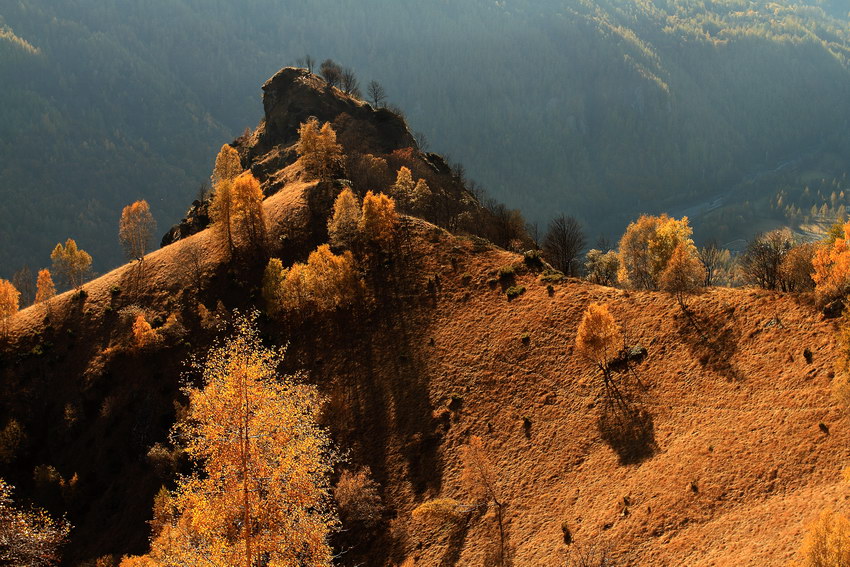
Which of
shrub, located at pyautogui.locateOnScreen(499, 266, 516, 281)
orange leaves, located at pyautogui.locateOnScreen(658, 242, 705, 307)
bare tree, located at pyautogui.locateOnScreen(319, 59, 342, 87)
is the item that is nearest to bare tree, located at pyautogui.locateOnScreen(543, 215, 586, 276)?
shrub, located at pyautogui.locateOnScreen(499, 266, 516, 281)

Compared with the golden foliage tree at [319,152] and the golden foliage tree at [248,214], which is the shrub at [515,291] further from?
the golden foliage tree at [319,152]

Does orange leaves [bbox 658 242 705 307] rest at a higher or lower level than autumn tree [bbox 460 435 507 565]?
higher

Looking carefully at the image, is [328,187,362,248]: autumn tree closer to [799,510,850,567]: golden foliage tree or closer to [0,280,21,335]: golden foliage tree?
[0,280,21,335]: golden foliage tree

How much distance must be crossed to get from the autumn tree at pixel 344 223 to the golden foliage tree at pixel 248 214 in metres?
13.9

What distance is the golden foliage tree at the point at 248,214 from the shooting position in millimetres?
100875

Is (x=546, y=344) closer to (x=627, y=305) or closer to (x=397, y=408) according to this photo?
(x=627, y=305)

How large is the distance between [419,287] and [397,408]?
21729mm

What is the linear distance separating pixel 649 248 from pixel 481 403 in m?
47.0

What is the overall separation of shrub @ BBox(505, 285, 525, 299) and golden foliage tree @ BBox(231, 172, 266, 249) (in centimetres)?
4501

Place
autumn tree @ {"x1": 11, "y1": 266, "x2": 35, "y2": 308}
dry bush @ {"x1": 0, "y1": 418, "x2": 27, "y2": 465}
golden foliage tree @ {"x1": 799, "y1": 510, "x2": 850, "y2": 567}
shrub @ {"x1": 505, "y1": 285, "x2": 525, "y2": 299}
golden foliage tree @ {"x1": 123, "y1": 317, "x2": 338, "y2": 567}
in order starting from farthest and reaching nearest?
autumn tree @ {"x1": 11, "y1": 266, "x2": 35, "y2": 308}, shrub @ {"x1": 505, "y1": 285, "x2": 525, "y2": 299}, dry bush @ {"x1": 0, "y1": 418, "x2": 27, "y2": 465}, golden foliage tree @ {"x1": 799, "y1": 510, "x2": 850, "y2": 567}, golden foliage tree @ {"x1": 123, "y1": 317, "x2": 338, "y2": 567}

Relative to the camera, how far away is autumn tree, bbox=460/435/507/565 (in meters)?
56.7

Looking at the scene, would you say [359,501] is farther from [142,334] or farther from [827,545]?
[142,334]

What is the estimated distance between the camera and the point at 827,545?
105ft

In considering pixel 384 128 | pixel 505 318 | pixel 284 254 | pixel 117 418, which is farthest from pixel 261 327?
pixel 384 128
